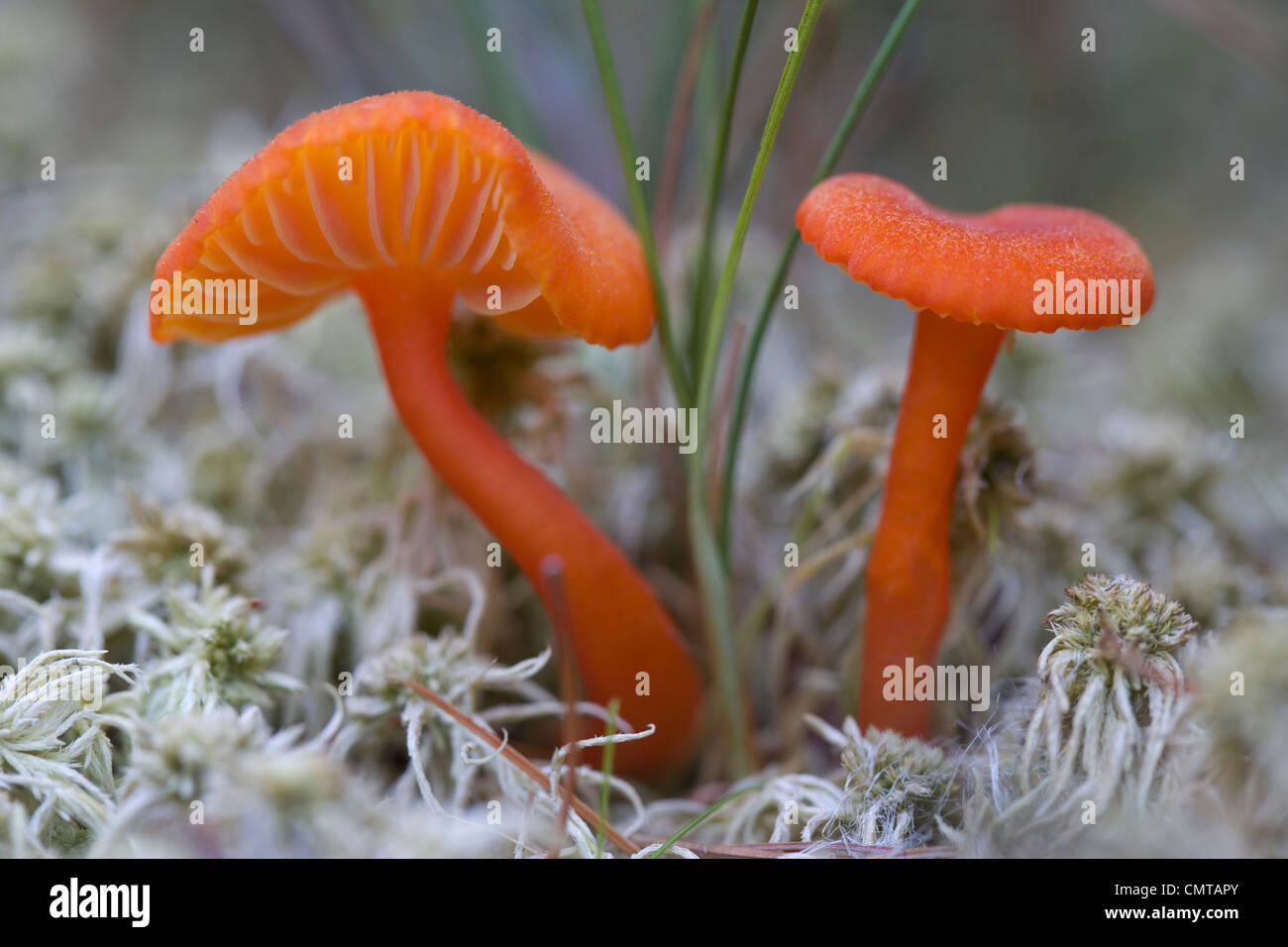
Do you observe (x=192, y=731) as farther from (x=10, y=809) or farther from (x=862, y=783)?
(x=862, y=783)

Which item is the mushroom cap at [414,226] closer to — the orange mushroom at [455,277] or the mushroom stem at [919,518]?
the orange mushroom at [455,277]

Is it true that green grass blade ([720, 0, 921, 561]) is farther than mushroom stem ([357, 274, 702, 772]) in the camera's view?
No

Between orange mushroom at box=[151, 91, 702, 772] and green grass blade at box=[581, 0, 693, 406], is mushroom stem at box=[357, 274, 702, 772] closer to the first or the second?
orange mushroom at box=[151, 91, 702, 772]

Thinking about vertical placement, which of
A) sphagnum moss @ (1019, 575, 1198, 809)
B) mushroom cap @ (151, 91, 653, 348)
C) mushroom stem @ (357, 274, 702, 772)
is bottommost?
sphagnum moss @ (1019, 575, 1198, 809)

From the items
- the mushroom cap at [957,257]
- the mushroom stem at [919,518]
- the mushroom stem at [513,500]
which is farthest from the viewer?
the mushroom stem at [513,500]

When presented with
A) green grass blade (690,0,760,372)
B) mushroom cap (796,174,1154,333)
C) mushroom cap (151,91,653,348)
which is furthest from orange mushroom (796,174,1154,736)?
mushroom cap (151,91,653,348)

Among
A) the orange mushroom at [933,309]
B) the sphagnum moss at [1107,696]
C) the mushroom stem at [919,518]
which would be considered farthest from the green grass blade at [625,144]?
the sphagnum moss at [1107,696]
